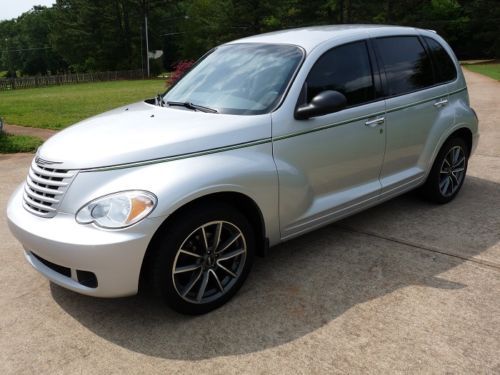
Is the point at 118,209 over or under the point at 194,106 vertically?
under

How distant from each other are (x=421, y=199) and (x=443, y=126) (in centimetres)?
90

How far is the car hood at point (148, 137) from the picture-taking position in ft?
10.0

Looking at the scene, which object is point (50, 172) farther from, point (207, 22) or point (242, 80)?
point (207, 22)

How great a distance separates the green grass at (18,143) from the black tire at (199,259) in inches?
262

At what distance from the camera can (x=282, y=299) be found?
3430 millimetres

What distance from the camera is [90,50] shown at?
205ft

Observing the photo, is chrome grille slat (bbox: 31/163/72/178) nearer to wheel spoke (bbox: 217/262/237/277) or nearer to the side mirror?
wheel spoke (bbox: 217/262/237/277)

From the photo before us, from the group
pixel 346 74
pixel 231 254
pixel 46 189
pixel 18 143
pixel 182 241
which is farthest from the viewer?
pixel 18 143

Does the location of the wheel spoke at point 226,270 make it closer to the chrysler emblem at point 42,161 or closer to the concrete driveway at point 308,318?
the concrete driveway at point 308,318

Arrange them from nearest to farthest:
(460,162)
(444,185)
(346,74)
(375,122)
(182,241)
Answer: (182,241) < (346,74) < (375,122) < (444,185) < (460,162)

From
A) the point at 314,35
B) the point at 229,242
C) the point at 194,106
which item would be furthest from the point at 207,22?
the point at 229,242

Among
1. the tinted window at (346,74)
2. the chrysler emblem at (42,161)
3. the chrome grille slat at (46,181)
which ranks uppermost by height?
the tinted window at (346,74)

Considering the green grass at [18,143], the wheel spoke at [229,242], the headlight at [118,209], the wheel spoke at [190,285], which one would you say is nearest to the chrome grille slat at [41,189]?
the headlight at [118,209]

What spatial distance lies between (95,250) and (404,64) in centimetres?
328
